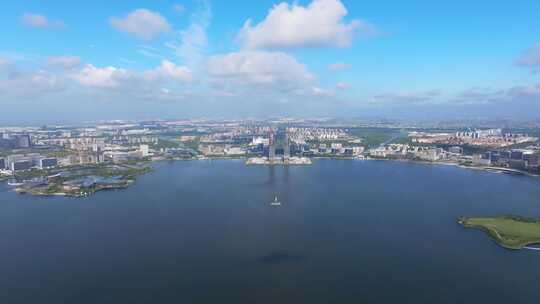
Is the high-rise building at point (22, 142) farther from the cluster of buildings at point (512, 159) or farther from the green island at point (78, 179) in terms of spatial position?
the cluster of buildings at point (512, 159)

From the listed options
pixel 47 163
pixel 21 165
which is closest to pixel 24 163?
pixel 21 165

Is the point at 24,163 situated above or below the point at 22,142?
below

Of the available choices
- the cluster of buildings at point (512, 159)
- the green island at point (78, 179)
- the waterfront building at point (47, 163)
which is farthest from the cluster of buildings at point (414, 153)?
the waterfront building at point (47, 163)

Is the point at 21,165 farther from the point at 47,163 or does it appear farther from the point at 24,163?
the point at 47,163

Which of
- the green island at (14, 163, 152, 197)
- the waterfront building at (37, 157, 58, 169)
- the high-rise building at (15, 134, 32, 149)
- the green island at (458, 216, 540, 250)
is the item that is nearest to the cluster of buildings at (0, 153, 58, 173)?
the waterfront building at (37, 157, 58, 169)

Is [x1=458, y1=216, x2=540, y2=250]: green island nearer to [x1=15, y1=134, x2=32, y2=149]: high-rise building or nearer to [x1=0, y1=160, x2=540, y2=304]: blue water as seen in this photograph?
[x1=0, y1=160, x2=540, y2=304]: blue water

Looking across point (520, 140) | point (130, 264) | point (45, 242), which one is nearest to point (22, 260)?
point (45, 242)

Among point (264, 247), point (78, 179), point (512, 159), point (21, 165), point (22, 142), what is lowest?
point (264, 247)

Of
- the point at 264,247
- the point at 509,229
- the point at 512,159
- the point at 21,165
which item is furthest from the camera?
the point at 512,159
